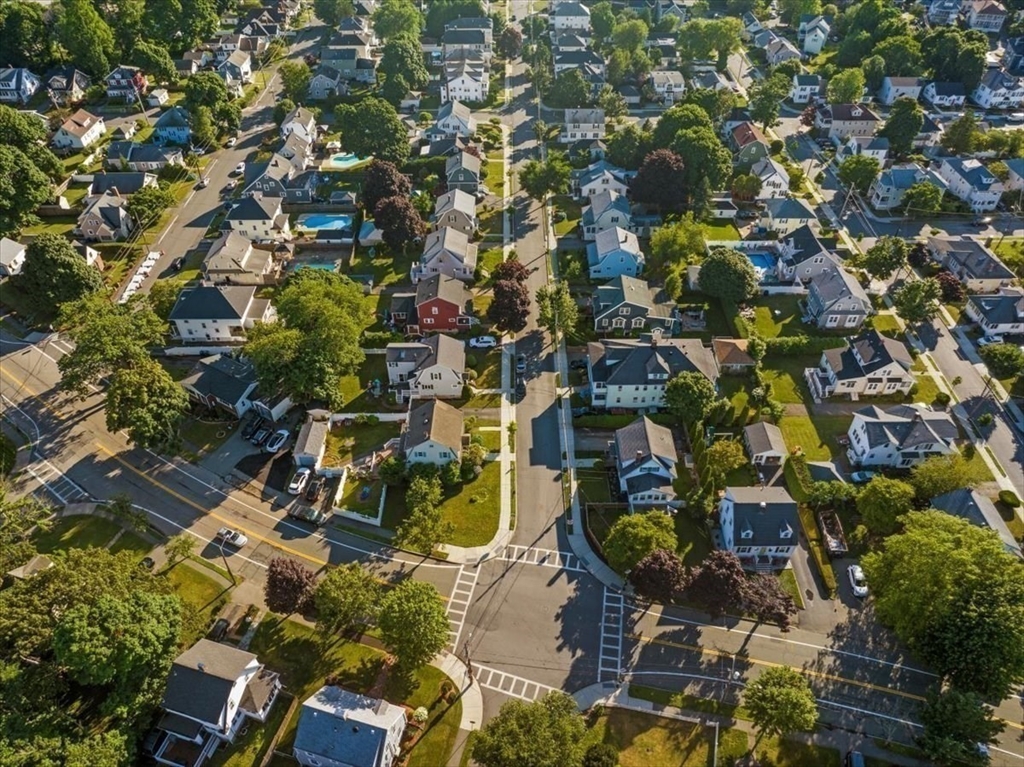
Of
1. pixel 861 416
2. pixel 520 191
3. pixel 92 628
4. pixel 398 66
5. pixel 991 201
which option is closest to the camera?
pixel 92 628

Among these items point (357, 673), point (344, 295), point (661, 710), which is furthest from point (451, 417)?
point (661, 710)

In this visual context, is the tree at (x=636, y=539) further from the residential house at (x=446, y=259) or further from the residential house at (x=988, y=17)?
the residential house at (x=988, y=17)

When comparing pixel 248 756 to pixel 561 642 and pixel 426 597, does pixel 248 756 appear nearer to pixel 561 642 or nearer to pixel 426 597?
pixel 426 597

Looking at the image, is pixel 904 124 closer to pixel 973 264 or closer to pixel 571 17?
pixel 973 264

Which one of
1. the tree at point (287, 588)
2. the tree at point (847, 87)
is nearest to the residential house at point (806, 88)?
the tree at point (847, 87)

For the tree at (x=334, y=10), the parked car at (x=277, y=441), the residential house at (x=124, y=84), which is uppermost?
the tree at (x=334, y=10)

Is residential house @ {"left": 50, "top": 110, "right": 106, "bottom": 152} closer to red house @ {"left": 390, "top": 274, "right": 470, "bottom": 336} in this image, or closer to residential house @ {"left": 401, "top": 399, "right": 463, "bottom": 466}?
red house @ {"left": 390, "top": 274, "right": 470, "bottom": 336}

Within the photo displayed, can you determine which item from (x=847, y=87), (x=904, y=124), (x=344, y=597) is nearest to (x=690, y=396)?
(x=344, y=597)
